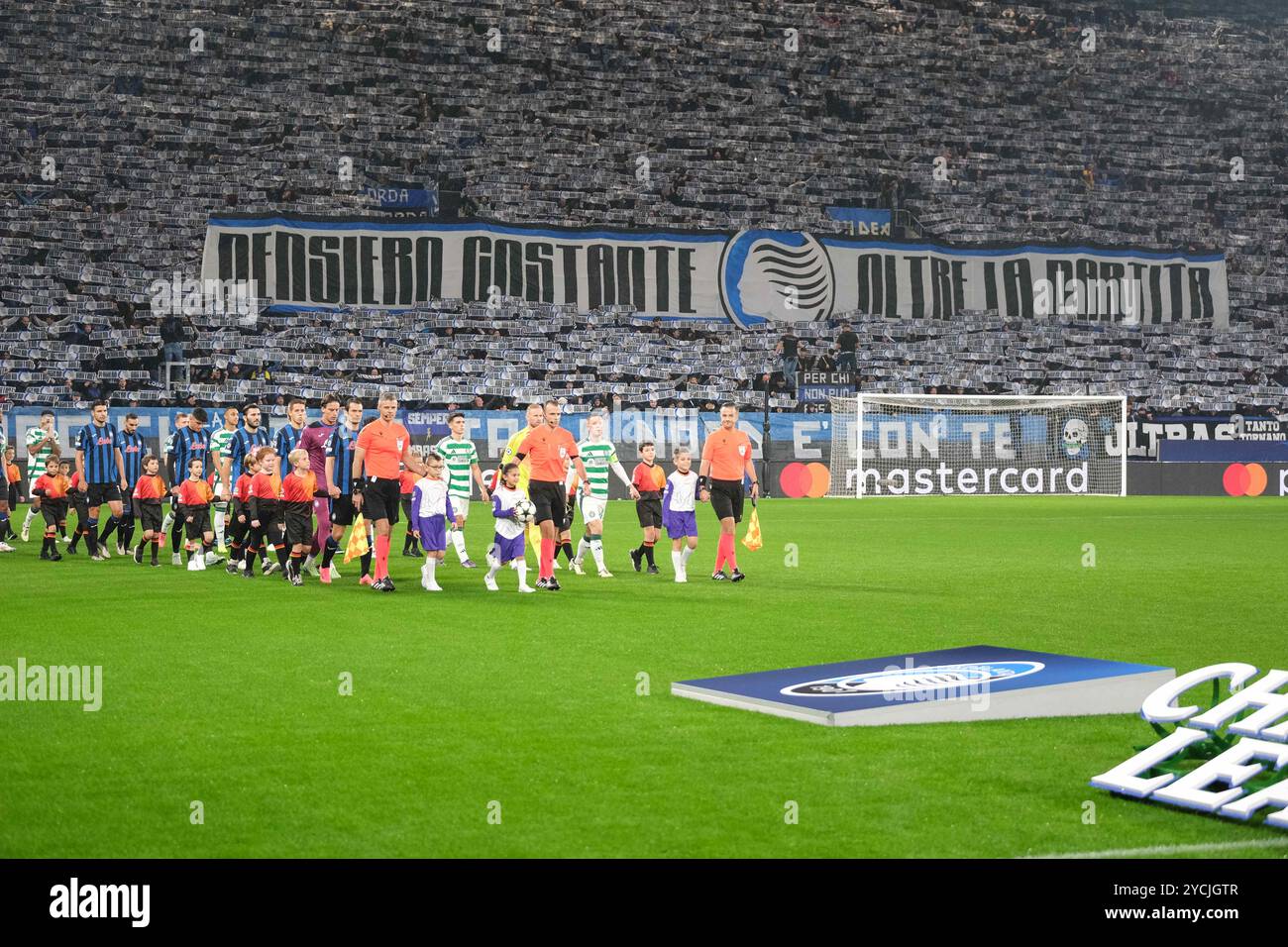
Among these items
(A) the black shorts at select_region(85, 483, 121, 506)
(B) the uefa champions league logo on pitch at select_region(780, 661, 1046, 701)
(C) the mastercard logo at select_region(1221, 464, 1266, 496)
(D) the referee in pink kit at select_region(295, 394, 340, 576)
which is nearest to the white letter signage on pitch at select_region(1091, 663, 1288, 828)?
(B) the uefa champions league logo on pitch at select_region(780, 661, 1046, 701)

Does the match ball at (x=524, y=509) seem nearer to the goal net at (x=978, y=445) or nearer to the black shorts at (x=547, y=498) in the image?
the black shorts at (x=547, y=498)

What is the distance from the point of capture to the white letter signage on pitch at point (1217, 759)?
6078 millimetres

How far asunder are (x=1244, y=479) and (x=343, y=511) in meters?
29.2

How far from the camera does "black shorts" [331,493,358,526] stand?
16.6 m

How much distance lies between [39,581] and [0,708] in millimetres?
8499

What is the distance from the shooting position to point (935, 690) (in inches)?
328

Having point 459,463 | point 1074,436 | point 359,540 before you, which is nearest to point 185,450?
point 459,463

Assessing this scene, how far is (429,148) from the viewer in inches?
1630

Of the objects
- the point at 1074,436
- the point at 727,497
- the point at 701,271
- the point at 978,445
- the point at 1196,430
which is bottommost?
the point at 727,497

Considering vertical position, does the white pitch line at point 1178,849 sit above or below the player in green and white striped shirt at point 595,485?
below

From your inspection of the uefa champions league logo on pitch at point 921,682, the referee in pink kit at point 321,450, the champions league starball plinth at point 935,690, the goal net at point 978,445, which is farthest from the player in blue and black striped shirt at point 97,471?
the goal net at point 978,445

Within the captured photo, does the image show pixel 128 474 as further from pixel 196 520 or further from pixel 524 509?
pixel 524 509
